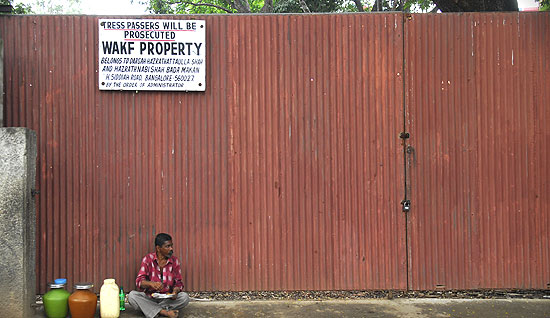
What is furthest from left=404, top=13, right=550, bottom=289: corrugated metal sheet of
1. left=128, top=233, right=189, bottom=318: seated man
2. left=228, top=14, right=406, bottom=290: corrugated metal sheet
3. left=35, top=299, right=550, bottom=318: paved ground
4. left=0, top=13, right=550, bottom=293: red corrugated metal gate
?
left=128, top=233, right=189, bottom=318: seated man

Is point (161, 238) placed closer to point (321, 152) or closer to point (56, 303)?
point (56, 303)

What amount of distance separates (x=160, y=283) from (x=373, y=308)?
2.11 metres

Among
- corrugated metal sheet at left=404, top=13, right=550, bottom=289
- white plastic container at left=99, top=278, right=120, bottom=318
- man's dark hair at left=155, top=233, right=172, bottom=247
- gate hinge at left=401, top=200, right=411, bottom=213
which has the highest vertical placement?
corrugated metal sheet at left=404, top=13, right=550, bottom=289

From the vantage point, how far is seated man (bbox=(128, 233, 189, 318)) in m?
4.57

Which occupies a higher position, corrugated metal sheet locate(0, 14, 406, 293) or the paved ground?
corrugated metal sheet locate(0, 14, 406, 293)

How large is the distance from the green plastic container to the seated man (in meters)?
0.58

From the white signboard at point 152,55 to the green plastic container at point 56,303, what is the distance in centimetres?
208

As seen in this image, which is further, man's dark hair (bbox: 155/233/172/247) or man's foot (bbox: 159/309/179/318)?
man's dark hair (bbox: 155/233/172/247)

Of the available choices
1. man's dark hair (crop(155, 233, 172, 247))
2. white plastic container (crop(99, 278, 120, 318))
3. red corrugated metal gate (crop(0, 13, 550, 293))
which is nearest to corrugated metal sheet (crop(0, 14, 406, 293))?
red corrugated metal gate (crop(0, 13, 550, 293))

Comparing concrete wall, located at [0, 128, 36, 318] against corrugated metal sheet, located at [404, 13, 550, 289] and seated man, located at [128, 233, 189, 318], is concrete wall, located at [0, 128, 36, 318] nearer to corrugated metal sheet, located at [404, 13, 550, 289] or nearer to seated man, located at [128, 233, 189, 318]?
seated man, located at [128, 233, 189, 318]

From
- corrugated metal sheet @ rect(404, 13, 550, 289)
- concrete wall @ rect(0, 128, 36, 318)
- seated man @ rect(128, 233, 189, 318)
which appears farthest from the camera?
corrugated metal sheet @ rect(404, 13, 550, 289)

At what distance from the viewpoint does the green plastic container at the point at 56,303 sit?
4.46m

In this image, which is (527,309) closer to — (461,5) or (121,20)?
(461,5)

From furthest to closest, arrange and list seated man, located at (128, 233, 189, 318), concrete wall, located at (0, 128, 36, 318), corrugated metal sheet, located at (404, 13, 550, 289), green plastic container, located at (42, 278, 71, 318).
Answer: corrugated metal sheet, located at (404, 13, 550, 289) < seated man, located at (128, 233, 189, 318) < green plastic container, located at (42, 278, 71, 318) < concrete wall, located at (0, 128, 36, 318)
